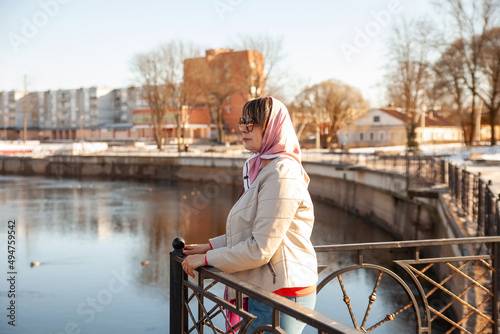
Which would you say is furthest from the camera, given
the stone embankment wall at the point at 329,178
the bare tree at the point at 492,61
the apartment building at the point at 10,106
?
the apartment building at the point at 10,106

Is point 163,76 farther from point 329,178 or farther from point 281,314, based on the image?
point 281,314

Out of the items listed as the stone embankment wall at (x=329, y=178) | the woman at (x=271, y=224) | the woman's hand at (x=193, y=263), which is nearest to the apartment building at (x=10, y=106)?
the stone embankment wall at (x=329, y=178)

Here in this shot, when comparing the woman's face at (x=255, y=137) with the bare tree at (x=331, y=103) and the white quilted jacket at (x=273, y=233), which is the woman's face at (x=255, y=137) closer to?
the white quilted jacket at (x=273, y=233)

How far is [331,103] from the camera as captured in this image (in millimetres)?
62719

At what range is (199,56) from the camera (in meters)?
57.6

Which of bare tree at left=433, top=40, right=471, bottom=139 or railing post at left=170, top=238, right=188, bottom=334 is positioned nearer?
railing post at left=170, top=238, right=188, bottom=334

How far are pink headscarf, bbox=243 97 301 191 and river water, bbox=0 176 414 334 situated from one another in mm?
9788

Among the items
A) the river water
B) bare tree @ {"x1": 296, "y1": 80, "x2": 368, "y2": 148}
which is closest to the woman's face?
the river water

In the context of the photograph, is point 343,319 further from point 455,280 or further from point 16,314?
point 16,314

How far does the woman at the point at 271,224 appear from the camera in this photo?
92.5 inches

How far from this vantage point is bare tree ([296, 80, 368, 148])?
61750mm

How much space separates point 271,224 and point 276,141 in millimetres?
440

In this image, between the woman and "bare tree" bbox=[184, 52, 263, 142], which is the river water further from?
"bare tree" bbox=[184, 52, 263, 142]

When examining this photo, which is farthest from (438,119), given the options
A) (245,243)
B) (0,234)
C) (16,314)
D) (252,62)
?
(245,243)
